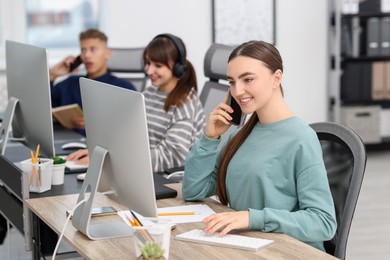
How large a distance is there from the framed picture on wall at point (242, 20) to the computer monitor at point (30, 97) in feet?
9.93

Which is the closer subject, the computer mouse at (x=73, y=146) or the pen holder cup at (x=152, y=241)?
the pen holder cup at (x=152, y=241)

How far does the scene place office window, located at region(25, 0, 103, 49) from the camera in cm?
558

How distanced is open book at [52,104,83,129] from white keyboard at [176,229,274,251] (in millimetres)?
1964

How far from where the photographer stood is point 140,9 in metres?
5.56

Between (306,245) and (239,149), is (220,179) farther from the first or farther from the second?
(306,245)

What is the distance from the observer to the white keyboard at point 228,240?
1.81 m

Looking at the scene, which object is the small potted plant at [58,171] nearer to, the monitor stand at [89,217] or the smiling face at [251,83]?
the monitor stand at [89,217]

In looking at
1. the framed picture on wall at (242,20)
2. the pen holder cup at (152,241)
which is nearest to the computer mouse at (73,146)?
the pen holder cup at (152,241)

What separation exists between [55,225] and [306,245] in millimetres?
709

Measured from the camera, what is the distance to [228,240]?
6.10 feet

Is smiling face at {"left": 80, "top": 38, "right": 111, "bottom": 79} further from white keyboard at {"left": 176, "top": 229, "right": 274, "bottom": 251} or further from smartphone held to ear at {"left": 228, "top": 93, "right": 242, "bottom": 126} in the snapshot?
white keyboard at {"left": 176, "top": 229, "right": 274, "bottom": 251}

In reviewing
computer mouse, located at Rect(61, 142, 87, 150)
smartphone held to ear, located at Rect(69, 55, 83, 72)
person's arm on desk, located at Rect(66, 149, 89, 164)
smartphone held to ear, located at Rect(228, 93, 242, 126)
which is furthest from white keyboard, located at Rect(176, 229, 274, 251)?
smartphone held to ear, located at Rect(69, 55, 83, 72)

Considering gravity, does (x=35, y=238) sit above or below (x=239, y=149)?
below

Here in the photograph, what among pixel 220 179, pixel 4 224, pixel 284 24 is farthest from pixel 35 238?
pixel 284 24
